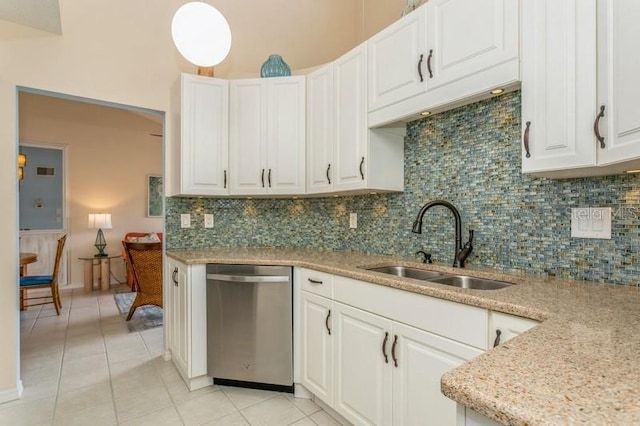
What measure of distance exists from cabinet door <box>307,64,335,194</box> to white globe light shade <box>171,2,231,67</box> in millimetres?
722

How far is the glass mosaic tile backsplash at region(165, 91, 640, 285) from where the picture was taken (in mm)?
1458

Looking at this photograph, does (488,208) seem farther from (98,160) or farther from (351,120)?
(98,160)

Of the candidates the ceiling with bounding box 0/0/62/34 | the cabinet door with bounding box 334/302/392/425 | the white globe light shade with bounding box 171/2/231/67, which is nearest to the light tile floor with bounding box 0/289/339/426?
the cabinet door with bounding box 334/302/392/425

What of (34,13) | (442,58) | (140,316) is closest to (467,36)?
(442,58)

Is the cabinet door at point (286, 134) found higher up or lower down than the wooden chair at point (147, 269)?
higher up

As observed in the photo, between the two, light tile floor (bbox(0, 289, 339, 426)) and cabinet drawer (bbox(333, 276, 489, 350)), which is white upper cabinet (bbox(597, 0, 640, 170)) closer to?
cabinet drawer (bbox(333, 276, 489, 350))

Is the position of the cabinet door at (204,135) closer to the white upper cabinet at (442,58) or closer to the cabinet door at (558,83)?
the white upper cabinet at (442,58)

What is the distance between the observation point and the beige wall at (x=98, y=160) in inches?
210

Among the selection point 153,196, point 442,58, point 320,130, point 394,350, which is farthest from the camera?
point 153,196

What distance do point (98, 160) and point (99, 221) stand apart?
3.53ft

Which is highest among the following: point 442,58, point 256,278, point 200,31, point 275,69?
point 275,69

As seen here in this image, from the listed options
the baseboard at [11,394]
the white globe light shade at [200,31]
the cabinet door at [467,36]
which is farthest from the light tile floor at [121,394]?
the white globe light shade at [200,31]

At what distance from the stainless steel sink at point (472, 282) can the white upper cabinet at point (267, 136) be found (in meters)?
1.30

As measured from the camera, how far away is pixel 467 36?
1587mm
